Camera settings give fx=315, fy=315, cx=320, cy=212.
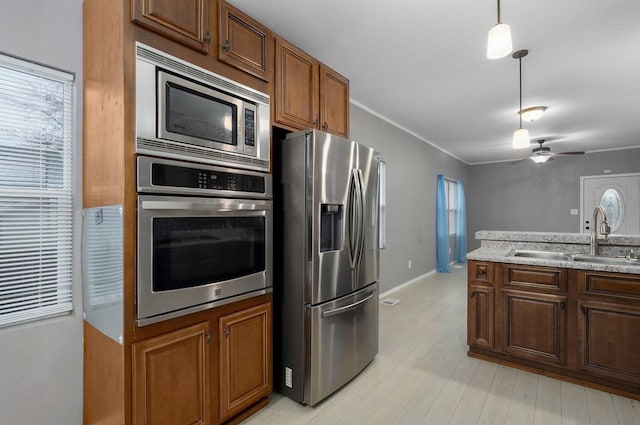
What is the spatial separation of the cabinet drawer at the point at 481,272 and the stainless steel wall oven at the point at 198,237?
1891mm

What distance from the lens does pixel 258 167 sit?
192 centimetres

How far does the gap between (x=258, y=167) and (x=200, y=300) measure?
32.4 inches

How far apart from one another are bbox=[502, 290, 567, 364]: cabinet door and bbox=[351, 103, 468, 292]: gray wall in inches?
81.8

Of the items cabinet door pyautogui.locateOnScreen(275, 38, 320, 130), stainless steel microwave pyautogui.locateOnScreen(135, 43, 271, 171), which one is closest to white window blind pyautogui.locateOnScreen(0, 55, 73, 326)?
stainless steel microwave pyautogui.locateOnScreen(135, 43, 271, 171)

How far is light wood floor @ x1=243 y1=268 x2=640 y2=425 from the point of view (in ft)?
6.47

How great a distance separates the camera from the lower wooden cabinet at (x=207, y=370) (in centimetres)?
143

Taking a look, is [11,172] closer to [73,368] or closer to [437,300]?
[73,368]

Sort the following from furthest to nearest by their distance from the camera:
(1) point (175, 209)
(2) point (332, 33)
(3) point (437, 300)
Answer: (3) point (437, 300) → (2) point (332, 33) → (1) point (175, 209)

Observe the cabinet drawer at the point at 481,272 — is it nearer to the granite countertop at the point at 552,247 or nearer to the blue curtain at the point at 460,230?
the granite countertop at the point at 552,247

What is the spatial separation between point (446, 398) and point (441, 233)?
4.71 meters

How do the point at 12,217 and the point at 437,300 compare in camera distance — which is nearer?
the point at 12,217

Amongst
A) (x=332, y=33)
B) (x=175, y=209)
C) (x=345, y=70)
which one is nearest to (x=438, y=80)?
(x=345, y=70)

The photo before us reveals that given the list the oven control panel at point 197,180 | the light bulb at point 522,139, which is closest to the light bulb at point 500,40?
the oven control panel at point 197,180

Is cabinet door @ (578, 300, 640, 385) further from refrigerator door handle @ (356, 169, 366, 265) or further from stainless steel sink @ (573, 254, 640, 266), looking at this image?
refrigerator door handle @ (356, 169, 366, 265)
